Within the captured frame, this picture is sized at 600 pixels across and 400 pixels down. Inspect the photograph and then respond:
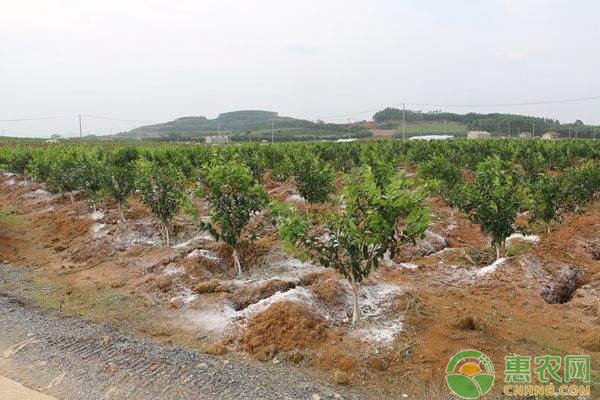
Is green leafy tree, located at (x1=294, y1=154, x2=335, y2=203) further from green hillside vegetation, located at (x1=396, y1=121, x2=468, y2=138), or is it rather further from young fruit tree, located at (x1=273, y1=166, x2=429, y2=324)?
green hillside vegetation, located at (x1=396, y1=121, x2=468, y2=138)

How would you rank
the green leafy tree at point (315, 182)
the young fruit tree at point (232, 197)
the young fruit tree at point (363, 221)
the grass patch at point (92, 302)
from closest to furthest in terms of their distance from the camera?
the young fruit tree at point (363, 221) → the grass patch at point (92, 302) → the young fruit tree at point (232, 197) → the green leafy tree at point (315, 182)

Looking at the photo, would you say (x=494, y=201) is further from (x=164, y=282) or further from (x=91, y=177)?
(x=91, y=177)

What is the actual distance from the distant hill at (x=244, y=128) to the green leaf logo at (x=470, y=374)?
69332 mm

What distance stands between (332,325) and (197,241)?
595 cm

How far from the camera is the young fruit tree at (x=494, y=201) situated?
8.84 metres

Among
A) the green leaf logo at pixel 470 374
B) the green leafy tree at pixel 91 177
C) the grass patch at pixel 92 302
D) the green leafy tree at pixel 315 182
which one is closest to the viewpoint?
the green leaf logo at pixel 470 374

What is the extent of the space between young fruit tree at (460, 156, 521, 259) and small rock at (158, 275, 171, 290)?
636 centimetres

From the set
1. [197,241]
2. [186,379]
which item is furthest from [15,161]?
[186,379]

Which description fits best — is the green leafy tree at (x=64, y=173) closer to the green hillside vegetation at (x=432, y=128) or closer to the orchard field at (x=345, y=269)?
the orchard field at (x=345, y=269)

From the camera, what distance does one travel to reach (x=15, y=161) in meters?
26.0

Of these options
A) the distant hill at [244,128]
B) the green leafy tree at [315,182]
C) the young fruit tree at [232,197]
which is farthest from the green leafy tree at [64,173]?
the distant hill at [244,128]

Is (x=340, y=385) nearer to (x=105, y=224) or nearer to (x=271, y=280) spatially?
(x=271, y=280)

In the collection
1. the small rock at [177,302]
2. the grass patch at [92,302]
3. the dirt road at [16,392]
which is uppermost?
the small rock at [177,302]

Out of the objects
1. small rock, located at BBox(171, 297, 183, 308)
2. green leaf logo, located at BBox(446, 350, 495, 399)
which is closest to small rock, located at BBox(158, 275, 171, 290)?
small rock, located at BBox(171, 297, 183, 308)
